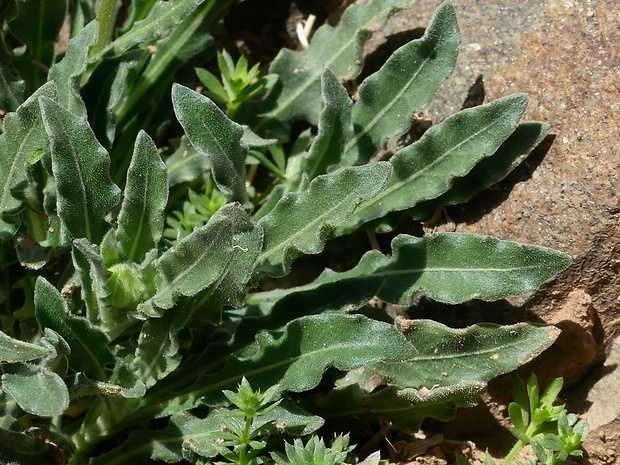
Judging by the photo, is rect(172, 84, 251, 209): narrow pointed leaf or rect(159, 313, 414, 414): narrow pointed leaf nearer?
rect(159, 313, 414, 414): narrow pointed leaf

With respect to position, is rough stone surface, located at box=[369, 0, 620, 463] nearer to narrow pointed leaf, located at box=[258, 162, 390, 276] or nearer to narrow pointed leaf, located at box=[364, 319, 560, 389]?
narrow pointed leaf, located at box=[364, 319, 560, 389]

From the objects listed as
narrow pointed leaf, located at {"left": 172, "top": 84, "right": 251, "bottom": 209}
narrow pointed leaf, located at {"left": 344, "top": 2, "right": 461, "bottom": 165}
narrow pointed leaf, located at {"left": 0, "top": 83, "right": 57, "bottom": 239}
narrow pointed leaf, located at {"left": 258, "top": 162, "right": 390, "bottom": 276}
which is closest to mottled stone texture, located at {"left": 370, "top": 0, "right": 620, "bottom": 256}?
narrow pointed leaf, located at {"left": 344, "top": 2, "right": 461, "bottom": 165}

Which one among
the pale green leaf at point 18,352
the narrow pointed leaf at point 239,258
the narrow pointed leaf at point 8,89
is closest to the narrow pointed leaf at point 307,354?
the narrow pointed leaf at point 239,258

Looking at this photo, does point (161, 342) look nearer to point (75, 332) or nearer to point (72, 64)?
point (75, 332)

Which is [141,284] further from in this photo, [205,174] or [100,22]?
[100,22]

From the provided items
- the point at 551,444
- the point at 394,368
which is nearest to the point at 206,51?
the point at 394,368

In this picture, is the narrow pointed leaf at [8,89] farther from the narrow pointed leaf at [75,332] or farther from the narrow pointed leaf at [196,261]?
the narrow pointed leaf at [196,261]
